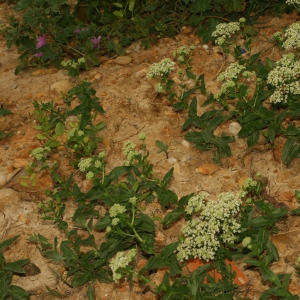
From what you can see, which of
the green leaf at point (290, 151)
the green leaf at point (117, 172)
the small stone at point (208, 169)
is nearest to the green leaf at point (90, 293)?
the green leaf at point (117, 172)

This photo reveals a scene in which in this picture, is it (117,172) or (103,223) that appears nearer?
(103,223)

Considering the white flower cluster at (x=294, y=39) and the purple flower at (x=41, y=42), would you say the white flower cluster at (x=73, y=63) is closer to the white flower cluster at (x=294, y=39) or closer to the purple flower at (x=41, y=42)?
the purple flower at (x=41, y=42)

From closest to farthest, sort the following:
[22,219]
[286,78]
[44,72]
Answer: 1. [286,78]
2. [22,219]
3. [44,72]

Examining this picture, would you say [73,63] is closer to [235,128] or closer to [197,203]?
[235,128]

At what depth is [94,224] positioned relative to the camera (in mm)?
4297

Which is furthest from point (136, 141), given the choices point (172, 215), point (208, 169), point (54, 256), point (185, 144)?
point (54, 256)

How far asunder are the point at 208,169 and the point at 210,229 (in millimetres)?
1042

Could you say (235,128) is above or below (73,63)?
below

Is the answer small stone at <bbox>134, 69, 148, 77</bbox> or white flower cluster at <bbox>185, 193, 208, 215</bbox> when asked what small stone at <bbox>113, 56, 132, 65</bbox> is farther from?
white flower cluster at <bbox>185, 193, 208, 215</bbox>

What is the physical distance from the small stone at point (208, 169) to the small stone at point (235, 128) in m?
0.44

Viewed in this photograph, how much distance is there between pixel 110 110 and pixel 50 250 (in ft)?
5.56

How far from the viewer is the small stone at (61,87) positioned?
569 cm

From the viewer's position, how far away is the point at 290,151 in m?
4.38

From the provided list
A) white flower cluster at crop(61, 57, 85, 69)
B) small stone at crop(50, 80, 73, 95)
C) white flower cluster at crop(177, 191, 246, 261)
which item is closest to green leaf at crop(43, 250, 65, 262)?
white flower cluster at crop(177, 191, 246, 261)
